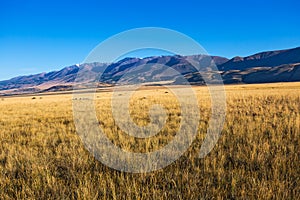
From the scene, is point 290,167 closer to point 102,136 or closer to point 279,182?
point 279,182

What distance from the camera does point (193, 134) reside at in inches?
314

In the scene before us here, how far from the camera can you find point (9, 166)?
17.4 ft

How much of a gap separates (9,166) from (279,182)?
5305 mm

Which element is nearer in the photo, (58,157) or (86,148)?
(58,157)

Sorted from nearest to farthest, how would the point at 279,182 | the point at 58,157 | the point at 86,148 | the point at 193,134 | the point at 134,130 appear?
the point at 279,182 → the point at 58,157 → the point at 86,148 → the point at 193,134 → the point at 134,130

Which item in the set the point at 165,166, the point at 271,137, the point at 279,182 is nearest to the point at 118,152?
the point at 165,166

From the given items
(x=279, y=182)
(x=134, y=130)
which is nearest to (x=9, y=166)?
(x=134, y=130)

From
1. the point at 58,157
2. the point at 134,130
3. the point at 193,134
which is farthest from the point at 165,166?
the point at 134,130

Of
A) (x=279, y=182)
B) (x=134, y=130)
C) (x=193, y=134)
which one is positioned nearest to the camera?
(x=279, y=182)

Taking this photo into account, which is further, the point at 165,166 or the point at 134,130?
the point at 134,130

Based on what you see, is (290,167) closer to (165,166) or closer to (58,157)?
(165,166)

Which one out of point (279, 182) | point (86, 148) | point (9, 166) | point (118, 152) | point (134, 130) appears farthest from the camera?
point (134, 130)

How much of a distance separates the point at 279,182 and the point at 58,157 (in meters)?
4.67

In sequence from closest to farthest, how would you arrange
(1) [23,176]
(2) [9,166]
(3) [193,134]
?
1. (1) [23,176]
2. (2) [9,166]
3. (3) [193,134]
